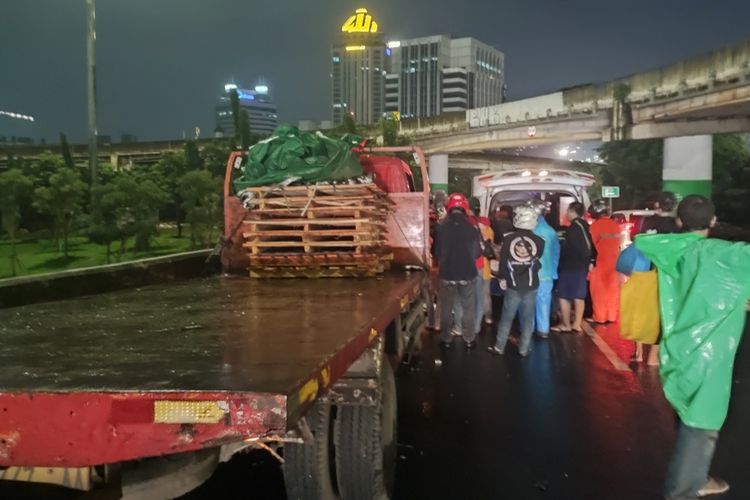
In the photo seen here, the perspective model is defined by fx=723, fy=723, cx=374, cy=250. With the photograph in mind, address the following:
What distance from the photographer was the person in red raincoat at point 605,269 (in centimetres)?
1016

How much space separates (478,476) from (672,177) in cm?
3154

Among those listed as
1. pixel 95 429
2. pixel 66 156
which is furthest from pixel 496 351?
pixel 66 156

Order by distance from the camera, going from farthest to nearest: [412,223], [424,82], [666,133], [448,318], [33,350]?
[424,82] → [666,133] → [448,318] → [412,223] → [33,350]

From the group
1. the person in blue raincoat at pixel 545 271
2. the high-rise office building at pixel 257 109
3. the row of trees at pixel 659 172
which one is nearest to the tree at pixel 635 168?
the row of trees at pixel 659 172

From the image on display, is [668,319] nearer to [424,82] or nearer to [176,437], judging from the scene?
[176,437]

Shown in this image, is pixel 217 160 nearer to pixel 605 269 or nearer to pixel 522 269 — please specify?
pixel 605 269

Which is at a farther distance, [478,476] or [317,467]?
[478,476]

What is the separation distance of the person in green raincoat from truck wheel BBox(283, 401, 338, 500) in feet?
6.51

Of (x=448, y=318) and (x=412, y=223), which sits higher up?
(x=412, y=223)

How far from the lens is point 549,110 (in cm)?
3784

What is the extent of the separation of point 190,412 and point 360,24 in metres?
132

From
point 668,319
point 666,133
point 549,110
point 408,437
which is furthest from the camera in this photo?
point 549,110

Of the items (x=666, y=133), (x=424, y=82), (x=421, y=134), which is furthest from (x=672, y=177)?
(x=424, y=82)

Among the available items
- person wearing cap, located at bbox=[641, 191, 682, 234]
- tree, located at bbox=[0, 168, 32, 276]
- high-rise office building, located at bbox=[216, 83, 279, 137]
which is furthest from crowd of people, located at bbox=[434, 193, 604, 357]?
high-rise office building, located at bbox=[216, 83, 279, 137]
